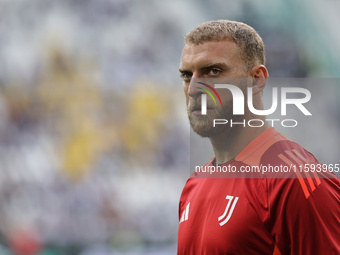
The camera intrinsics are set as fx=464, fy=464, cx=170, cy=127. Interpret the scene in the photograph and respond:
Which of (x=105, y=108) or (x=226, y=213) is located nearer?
(x=226, y=213)

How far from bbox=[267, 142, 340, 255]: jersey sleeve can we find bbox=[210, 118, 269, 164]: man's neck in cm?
27

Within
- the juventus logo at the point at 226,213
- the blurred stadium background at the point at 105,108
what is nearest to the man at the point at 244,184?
the juventus logo at the point at 226,213

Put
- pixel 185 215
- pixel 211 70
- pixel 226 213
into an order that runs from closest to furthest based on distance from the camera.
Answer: pixel 226 213 < pixel 211 70 < pixel 185 215

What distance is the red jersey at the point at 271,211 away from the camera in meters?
1.14

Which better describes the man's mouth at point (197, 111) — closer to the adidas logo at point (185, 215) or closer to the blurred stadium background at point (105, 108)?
the adidas logo at point (185, 215)

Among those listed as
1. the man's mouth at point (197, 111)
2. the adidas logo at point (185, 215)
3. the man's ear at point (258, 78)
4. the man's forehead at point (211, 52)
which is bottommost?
the adidas logo at point (185, 215)

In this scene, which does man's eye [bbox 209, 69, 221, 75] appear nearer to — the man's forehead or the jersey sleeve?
the man's forehead

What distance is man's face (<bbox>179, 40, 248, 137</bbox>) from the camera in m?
1.38

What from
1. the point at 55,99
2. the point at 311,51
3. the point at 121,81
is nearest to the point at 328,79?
the point at 311,51

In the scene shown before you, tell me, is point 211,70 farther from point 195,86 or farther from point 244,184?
point 244,184

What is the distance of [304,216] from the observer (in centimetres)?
113

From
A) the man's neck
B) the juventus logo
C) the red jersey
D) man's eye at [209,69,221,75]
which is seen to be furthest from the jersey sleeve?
man's eye at [209,69,221,75]

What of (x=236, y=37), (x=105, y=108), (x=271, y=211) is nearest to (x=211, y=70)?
(x=236, y=37)

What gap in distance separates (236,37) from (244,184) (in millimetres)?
450
